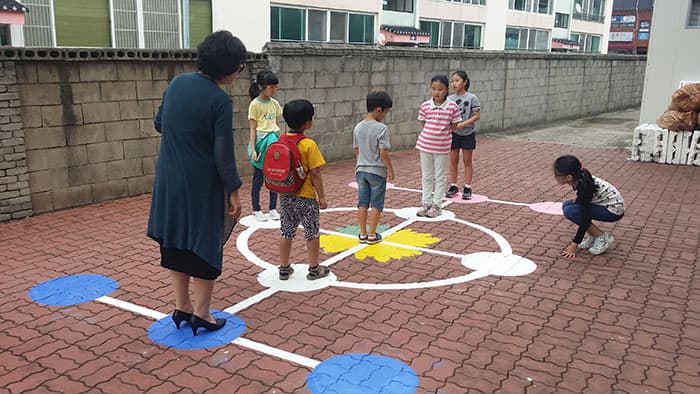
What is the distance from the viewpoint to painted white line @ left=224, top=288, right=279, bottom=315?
467 centimetres

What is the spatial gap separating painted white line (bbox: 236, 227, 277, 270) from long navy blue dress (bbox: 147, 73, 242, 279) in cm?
174

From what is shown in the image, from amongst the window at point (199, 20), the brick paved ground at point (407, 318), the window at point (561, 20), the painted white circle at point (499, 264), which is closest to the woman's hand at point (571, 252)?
the brick paved ground at point (407, 318)

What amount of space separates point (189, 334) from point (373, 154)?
101 inches

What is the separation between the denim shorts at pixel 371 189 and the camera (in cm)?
604

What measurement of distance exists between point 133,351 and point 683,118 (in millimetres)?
10805

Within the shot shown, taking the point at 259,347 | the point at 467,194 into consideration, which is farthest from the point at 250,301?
the point at 467,194

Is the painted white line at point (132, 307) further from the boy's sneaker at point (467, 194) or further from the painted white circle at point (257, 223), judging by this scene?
the boy's sneaker at point (467, 194)

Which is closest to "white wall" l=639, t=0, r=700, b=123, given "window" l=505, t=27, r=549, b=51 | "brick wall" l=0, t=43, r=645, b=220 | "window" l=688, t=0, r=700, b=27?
"window" l=688, t=0, r=700, b=27

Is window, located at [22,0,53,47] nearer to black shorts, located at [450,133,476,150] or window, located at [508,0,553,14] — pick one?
black shorts, located at [450,133,476,150]

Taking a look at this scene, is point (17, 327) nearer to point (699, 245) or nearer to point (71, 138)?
point (71, 138)

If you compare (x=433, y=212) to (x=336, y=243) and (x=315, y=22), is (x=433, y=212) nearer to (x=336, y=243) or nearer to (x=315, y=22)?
(x=336, y=243)

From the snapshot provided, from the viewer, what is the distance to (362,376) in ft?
12.2

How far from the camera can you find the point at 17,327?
4324 millimetres

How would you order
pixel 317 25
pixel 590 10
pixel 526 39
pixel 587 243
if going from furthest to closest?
pixel 590 10, pixel 526 39, pixel 317 25, pixel 587 243
